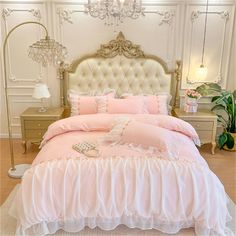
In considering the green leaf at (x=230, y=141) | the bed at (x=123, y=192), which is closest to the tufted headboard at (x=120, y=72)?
the green leaf at (x=230, y=141)

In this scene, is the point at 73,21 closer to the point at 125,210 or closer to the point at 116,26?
the point at 116,26

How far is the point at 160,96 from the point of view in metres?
4.05

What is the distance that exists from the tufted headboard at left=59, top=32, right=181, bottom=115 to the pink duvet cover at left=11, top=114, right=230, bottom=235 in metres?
2.06

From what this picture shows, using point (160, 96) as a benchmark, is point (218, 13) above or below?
above

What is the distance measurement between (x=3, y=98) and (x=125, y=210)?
125 inches

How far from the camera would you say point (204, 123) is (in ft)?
13.3

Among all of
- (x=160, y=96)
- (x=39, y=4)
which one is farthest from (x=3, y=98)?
Answer: (x=160, y=96)

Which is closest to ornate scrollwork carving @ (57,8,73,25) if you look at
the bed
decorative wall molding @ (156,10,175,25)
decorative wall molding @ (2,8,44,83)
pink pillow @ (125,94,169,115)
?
decorative wall molding @ (2,8,44,83)

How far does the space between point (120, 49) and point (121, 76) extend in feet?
1.35

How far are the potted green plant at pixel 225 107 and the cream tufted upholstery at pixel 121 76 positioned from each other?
0.61 metres

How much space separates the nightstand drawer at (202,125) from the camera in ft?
13.3

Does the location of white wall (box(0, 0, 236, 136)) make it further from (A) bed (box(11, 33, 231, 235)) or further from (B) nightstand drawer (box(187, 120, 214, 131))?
(A) bed (box(11, 33, 231, 235))

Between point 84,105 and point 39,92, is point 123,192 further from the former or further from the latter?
point 39,92

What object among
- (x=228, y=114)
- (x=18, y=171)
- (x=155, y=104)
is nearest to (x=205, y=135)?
(x=228, y=114)
